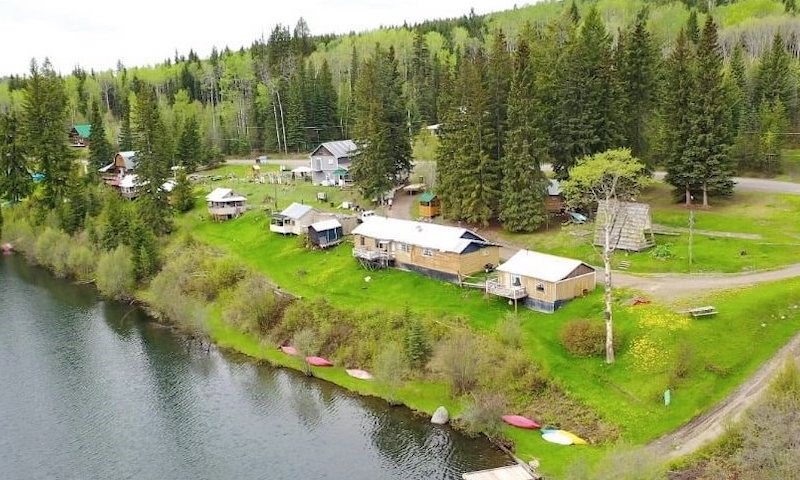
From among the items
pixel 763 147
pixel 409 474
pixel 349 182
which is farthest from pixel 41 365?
pixel 763 147

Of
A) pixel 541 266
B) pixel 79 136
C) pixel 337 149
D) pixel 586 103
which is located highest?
pixel 586 103

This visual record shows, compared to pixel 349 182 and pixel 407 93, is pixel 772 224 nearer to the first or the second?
pixel 349 182

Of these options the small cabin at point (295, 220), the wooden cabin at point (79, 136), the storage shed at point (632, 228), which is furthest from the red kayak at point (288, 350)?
the wooden cabin at point (79, 136)

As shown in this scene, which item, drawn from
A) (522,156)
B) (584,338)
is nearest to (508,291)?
(584,338)

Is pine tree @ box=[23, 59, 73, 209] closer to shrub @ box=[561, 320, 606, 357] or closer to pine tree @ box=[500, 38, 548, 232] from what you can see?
pine tree @ box=[500, 38, 548, 232]

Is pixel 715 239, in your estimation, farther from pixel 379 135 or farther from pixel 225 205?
pixel 225 205

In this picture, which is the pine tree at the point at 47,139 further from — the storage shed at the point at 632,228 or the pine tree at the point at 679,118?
the pine tree at the point at 679,118
